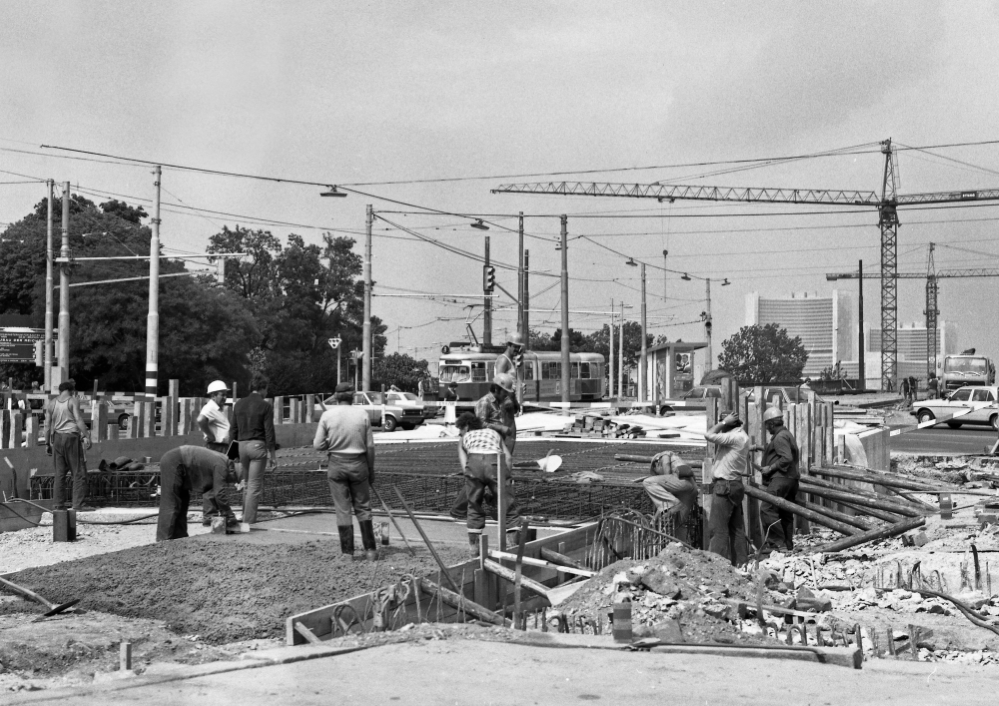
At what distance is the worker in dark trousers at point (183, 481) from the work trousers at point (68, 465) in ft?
9.53

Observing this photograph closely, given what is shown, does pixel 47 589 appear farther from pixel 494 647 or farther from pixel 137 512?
pixel 137 512

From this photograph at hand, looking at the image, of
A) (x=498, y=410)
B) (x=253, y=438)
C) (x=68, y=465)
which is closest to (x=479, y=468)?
(x=498, y=410)

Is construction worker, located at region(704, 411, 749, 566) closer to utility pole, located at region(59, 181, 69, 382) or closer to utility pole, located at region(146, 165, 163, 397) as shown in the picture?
utility pole, located at region(146, 165, 163, 397)

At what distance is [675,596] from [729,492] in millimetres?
3811

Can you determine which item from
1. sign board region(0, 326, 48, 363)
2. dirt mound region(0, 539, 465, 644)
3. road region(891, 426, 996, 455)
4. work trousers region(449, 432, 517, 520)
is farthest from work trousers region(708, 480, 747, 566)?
sign board region(0, 326, 48, 363)

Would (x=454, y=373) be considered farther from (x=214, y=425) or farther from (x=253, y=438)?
(x=253, y=438)

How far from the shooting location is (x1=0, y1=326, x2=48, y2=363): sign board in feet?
146

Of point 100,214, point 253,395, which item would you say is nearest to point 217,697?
point 253,395

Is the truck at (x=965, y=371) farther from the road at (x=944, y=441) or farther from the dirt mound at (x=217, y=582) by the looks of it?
the dirt mound at (x=217, y=582)

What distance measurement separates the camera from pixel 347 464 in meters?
10.6

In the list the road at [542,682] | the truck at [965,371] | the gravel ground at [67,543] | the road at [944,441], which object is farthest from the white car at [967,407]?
the road at [542,682]

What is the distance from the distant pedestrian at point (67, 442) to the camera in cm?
1405

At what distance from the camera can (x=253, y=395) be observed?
41.2 feet

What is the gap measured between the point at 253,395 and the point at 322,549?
95.2 inches
